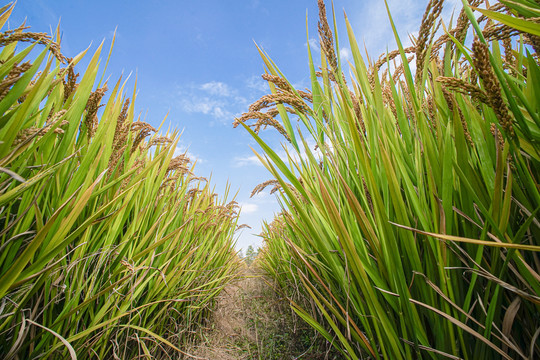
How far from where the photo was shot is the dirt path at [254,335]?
5.87ft

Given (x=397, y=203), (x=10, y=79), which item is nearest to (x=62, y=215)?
(x=10, y=79)

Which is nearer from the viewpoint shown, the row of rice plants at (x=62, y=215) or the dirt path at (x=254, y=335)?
the row of rice plants at (x=62, y=215)

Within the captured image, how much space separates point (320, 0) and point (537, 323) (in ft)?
3.62

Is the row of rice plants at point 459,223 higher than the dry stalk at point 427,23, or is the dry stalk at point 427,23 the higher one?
the dry stalk at point 427,23

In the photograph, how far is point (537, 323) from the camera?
0.56 m

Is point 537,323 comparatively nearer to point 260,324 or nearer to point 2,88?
point 2,88

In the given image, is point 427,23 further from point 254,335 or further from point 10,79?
point 254,335

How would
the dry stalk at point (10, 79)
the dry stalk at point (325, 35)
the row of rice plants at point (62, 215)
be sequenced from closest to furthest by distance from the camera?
1. the dry stalk at point (10, 79)
2. the row of rice plants at point (62, 215)
3. the dry stalk at point (325, 35)

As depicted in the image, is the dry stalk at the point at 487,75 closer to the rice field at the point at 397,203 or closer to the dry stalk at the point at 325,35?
the rice field at the point at 397,203

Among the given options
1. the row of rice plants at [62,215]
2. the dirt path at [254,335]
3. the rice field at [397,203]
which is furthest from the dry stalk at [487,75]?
the dirt path at [254,335]

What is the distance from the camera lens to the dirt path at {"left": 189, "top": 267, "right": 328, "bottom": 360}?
1.79 m

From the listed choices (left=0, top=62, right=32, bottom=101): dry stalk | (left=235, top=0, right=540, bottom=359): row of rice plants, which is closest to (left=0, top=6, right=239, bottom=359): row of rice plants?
(left=0, top=62, right=32, bottom=101): dry stalk

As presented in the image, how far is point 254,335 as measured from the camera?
7.50 feet

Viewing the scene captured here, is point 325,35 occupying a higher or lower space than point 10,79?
higher
